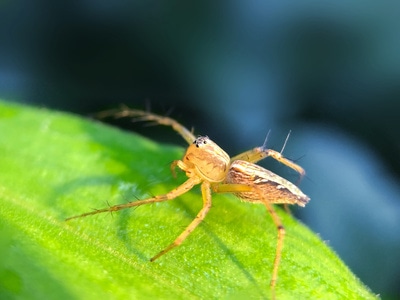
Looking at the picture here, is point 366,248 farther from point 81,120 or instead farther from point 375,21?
point 81,120

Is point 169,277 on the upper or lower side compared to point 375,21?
lower

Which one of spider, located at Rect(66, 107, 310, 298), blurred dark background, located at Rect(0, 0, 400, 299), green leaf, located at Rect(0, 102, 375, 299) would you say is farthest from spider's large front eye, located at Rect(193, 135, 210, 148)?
blurred dark background, located at Rect(0, 0, 400, 299)

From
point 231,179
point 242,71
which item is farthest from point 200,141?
point 242,71

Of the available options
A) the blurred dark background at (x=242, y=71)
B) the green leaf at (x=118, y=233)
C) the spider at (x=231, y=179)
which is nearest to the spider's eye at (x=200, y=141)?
the spider at (x=231, y=179)

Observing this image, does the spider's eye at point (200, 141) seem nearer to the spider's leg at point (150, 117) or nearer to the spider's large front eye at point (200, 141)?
the spider's large front eye at point (200, 141)

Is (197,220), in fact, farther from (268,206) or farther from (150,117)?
(150,117)

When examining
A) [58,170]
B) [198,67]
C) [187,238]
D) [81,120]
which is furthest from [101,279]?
[198,67]

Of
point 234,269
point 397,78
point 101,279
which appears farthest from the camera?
point 397,78
